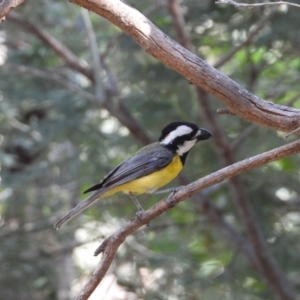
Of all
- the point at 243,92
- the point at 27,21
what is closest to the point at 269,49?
the point at 27,21

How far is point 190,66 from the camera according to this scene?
3023 mm

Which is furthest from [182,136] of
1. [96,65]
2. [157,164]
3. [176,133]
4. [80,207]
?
[96,65]

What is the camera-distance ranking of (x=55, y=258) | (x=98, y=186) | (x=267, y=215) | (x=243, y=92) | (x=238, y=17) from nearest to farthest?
1. (x=243, y=92)
2. (x=98, y=186)
3. (x=238, y=17)
4. (x=267, y=215)
5. (x=55, y=258)

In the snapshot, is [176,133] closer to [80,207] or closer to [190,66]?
[80,207]

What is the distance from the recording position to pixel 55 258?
23.6ft

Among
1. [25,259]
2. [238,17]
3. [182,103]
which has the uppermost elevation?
[238,17]

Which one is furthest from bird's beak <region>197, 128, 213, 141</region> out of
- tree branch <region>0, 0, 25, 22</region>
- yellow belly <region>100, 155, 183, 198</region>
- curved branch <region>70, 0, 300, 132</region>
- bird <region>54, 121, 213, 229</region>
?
tree branch <region>0, 0, 25, 22</region>

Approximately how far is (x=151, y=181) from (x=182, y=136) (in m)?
0.33

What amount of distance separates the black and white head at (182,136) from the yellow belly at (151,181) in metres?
0.09

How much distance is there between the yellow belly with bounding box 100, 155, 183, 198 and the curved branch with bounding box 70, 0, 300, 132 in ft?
4.58

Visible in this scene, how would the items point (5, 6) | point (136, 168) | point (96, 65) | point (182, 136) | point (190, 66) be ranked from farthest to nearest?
point (96, 65), point (182, 136), point (136, 168), point (190, 66), point (5, 6)

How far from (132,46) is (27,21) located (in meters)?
0.86

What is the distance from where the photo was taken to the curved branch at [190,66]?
9.67ft

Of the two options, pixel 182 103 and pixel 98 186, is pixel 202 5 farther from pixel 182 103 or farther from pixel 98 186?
pixel 98 186
